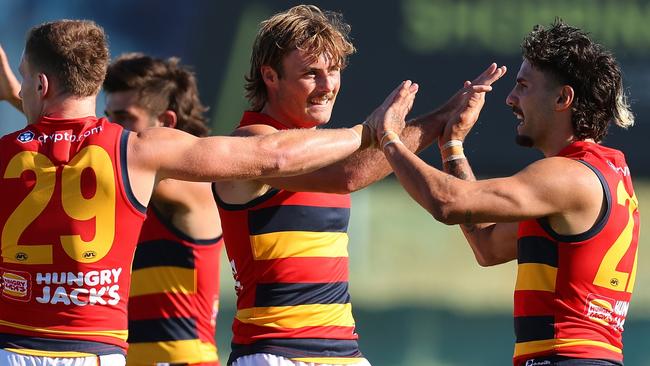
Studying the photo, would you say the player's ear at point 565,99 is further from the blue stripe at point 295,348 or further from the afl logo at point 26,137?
the afl logo at point 26,137

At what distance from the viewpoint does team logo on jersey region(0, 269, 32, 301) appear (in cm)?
398

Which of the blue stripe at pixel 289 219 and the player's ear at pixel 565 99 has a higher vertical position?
the player's ear at pixel 565 99

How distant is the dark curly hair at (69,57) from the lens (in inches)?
161

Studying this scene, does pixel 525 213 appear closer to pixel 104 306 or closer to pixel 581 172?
pixel 581 172

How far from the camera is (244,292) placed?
15.4 ft

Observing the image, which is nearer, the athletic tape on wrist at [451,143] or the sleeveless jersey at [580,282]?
the sleeveless jersey at [580,282]

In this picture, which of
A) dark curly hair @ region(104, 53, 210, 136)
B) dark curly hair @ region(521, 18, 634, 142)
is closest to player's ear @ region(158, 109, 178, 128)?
dark curly hair @ region(104, 53, 210, 136)

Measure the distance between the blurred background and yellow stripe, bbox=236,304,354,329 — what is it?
4005 mm

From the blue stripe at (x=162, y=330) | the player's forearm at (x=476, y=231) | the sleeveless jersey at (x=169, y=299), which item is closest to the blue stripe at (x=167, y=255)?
the sleeveless jersey at (x=169, y=299)

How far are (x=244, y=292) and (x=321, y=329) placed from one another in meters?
0.36

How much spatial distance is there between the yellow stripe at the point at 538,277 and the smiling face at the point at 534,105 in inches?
22.6

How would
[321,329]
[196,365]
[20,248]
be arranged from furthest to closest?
[196,365] → [321,329] → [20,248]

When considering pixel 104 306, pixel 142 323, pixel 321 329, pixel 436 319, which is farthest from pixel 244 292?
pixel 436 319

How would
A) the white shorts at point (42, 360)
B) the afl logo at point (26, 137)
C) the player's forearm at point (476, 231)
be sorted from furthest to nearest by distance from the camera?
the player's forearm at point (476, 231) < the afl logo at point (26, 137) < the white shorts at point (42, 360)
